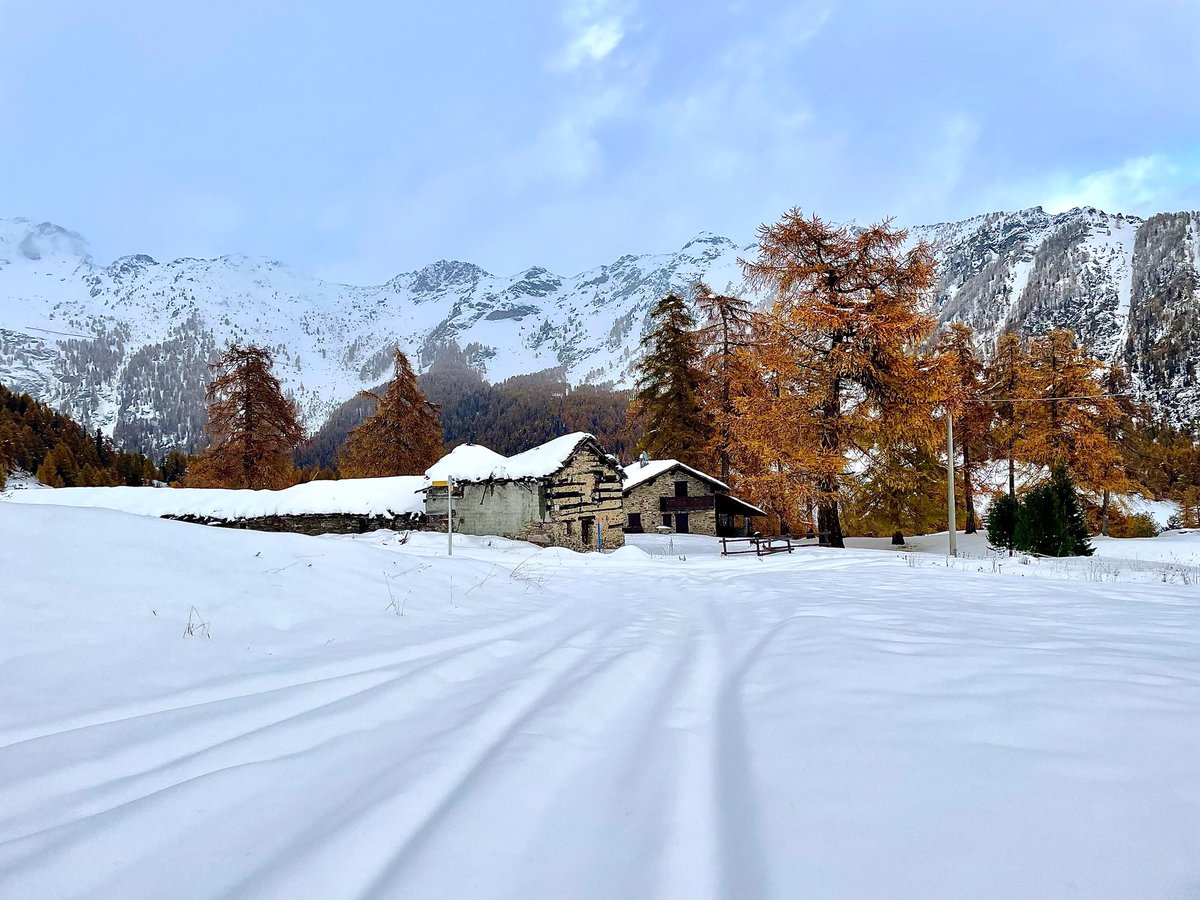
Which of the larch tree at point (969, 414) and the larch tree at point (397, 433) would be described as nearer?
the larch tree at point (969, 414)

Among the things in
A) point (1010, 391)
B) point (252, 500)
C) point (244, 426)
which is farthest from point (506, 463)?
point (1010, 391)

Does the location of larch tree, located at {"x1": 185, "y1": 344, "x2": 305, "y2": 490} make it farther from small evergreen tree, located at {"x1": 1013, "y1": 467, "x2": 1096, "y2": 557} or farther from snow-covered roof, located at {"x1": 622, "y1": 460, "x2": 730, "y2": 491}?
small evergreen tree, located at {"x1": 1013, "y1": 467, "x2": 1096, "y2": 557}

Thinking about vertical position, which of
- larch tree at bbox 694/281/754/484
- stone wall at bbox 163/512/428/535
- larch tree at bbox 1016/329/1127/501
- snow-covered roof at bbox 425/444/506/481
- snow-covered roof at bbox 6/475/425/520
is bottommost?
stone wall at bbox 163/512/428/535

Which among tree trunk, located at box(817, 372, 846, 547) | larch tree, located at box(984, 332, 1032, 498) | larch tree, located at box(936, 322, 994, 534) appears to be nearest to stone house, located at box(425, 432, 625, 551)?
tree trunk, located at box(817, 372, 846, 547)

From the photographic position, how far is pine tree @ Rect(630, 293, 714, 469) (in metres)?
32.3

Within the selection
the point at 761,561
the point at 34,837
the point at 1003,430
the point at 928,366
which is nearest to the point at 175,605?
the point at 34,837

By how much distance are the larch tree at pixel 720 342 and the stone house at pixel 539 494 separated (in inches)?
363

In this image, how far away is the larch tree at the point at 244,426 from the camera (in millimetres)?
31250

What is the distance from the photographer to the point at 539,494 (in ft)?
69.9

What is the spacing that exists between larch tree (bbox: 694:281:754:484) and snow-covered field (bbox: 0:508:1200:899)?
25548mm

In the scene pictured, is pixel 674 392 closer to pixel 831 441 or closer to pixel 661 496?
pixel 661 496

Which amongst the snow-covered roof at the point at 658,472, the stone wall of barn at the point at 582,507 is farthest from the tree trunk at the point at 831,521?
the snow-covered roof at the point at 658,472

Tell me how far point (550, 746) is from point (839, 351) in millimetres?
18417

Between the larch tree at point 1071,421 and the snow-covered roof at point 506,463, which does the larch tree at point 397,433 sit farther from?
the larch tree at point 1071,421
